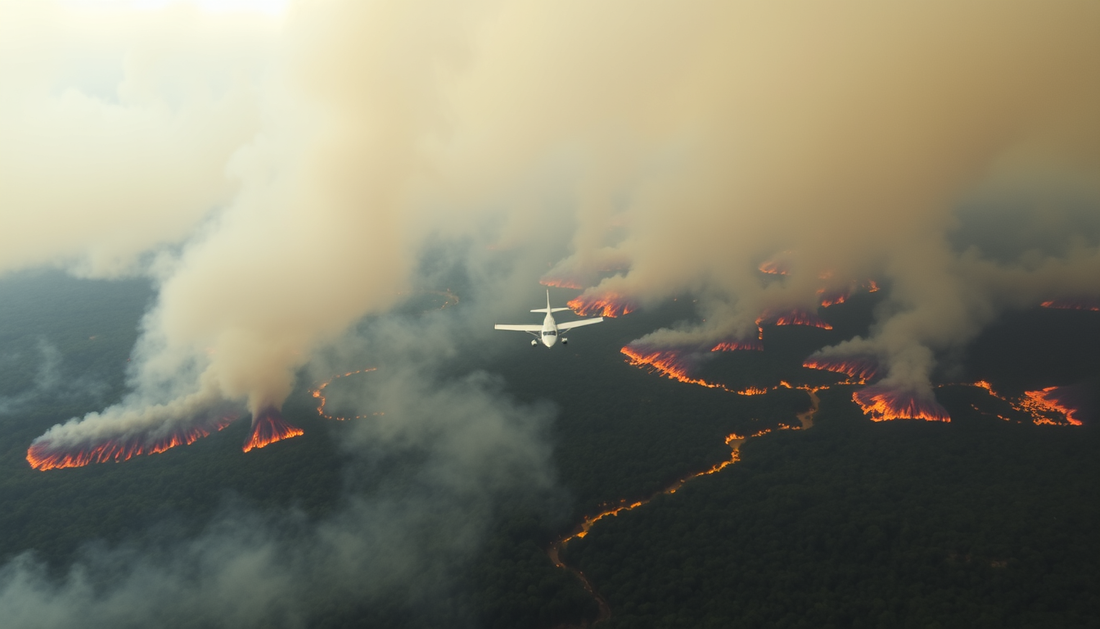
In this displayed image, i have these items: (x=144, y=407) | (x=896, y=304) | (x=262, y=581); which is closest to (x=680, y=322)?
(x=896, y=304)

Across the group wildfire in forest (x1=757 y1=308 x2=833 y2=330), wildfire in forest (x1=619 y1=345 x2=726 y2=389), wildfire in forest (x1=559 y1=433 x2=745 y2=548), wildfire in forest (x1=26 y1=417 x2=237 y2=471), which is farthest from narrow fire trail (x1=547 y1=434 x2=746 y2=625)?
wildfire in forest (x1=26 y1=417 x2=237 y2=471)

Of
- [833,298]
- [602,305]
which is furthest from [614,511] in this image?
[833,298]

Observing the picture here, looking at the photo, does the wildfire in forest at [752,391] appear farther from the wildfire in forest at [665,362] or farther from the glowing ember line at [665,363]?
the wildfire in forest at [665,362]

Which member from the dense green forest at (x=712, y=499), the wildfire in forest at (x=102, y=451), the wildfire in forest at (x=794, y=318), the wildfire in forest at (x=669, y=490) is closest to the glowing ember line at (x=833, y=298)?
the wildfire in forest at (x=794, y=318)

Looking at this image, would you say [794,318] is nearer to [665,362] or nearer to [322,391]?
[665,362]

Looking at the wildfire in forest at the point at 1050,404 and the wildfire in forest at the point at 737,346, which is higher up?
the wildfire in forest at the point at 737,346

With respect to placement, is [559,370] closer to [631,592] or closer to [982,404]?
[631,592]
